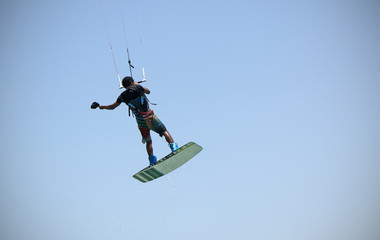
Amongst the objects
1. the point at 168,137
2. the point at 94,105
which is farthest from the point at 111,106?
the point at 168,137

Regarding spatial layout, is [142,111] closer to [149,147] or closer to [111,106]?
[111,106]

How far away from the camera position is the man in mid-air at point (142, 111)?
10.1 m

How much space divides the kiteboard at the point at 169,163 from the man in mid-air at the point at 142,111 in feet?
0.75

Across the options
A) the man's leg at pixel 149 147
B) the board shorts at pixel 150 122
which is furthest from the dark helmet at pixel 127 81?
the man's leg at pixel 149 147

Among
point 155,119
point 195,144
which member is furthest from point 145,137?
point 195,144

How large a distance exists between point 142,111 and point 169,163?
1.47 metres

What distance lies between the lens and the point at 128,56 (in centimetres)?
1028

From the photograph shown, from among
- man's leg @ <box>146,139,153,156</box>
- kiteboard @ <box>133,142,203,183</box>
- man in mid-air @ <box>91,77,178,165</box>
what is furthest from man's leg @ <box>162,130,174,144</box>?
man's leg @ <box>146,139,153,156</box>

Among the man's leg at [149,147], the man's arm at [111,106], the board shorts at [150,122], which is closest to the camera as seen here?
the man's arm at [111,106]

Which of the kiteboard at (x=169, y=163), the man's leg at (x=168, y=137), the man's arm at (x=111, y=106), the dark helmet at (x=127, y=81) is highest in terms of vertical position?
the dark helmet at (x=127, y=81)

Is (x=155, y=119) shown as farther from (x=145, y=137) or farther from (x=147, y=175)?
(x=147, y=175)

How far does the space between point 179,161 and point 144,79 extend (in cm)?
223

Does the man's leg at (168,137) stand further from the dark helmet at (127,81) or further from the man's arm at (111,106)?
the dark helmet at (127,81)

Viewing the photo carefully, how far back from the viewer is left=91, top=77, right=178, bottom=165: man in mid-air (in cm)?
1009
